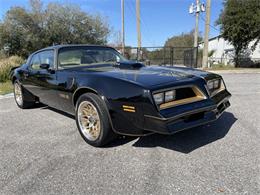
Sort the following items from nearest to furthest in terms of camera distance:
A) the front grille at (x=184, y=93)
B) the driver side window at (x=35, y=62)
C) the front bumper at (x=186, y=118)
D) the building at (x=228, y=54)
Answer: the front bumper at (x=186, y=118) → the front grille at (x=184, y=93) → the driver side window at (x=35, y=62) → the building at (x=228, y=54)

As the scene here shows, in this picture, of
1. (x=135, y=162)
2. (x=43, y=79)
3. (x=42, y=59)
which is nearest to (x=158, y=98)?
(x=135, y=162)

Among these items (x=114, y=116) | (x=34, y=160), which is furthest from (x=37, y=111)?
(x=114, y=116)

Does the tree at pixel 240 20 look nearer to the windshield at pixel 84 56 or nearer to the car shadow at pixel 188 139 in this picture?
the windshield at pixel 84 56

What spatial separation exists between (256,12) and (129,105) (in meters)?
19.3

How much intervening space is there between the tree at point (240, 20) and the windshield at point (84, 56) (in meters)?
17.0

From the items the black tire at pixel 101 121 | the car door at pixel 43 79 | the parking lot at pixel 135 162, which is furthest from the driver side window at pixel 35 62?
the black tire at pixel 101 121

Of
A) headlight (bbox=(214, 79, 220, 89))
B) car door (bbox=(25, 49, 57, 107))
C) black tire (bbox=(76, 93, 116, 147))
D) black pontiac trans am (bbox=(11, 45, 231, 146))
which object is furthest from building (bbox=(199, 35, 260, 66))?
black tire (bbox=(76, 93, 116, 147))

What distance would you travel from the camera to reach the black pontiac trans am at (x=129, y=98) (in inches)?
106

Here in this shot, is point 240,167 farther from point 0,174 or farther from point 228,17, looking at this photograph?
point 228,17

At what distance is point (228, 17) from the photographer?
1898 cm

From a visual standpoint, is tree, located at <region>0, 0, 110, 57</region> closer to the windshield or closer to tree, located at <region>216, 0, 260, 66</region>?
tree, located at <region>216, 0, 260, 66</region>

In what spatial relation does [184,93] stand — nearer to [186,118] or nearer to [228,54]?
[186,118]

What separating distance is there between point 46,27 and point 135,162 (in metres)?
27.8

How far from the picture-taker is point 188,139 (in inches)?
137
